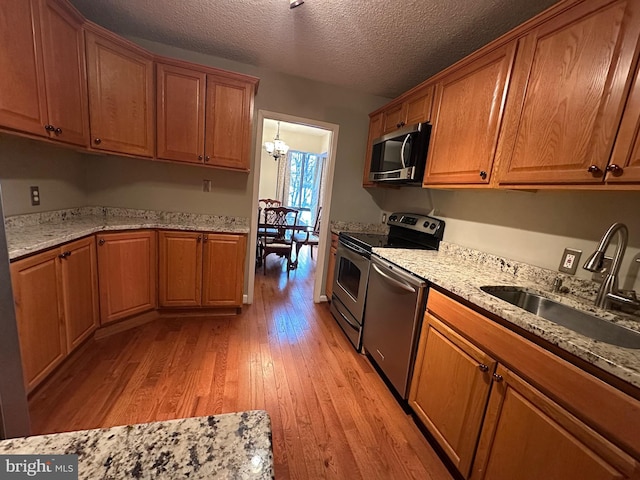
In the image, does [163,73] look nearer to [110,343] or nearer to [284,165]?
[110,343]

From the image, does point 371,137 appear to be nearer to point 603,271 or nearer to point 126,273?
point 603,271

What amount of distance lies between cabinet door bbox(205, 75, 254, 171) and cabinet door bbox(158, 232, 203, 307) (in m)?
0.73

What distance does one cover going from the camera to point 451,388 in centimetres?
130

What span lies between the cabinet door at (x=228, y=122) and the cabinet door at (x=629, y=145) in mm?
2345

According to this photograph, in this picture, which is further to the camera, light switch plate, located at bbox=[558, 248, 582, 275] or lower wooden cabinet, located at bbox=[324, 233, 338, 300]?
lower wooden cabinet, located at bbox=[324, 233, 338, 300]

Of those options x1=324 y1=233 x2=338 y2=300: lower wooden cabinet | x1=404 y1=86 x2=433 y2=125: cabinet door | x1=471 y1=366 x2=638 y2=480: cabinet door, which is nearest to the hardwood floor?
x1=471 y1=366 x2=638 y2=480: cabinet door

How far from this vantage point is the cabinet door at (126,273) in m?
2.06

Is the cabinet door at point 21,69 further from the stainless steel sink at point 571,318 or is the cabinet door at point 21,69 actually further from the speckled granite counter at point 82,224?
the stainless steel sink at point 571,318

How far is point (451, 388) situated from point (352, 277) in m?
1.28

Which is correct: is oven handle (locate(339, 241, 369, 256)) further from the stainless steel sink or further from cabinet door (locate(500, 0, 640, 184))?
cabinet door (locate(500, 0, 640, 184))

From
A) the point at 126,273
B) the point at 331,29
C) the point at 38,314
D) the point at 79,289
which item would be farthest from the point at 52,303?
the point at 331,29

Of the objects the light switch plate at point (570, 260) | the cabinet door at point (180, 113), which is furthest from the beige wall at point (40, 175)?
the light switch plate at point (570, 260)

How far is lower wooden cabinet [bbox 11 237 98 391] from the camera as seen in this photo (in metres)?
1.34

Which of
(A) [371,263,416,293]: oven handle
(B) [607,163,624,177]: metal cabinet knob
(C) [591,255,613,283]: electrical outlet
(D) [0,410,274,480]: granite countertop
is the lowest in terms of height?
(A) [371,263,416,293]: oven handle
